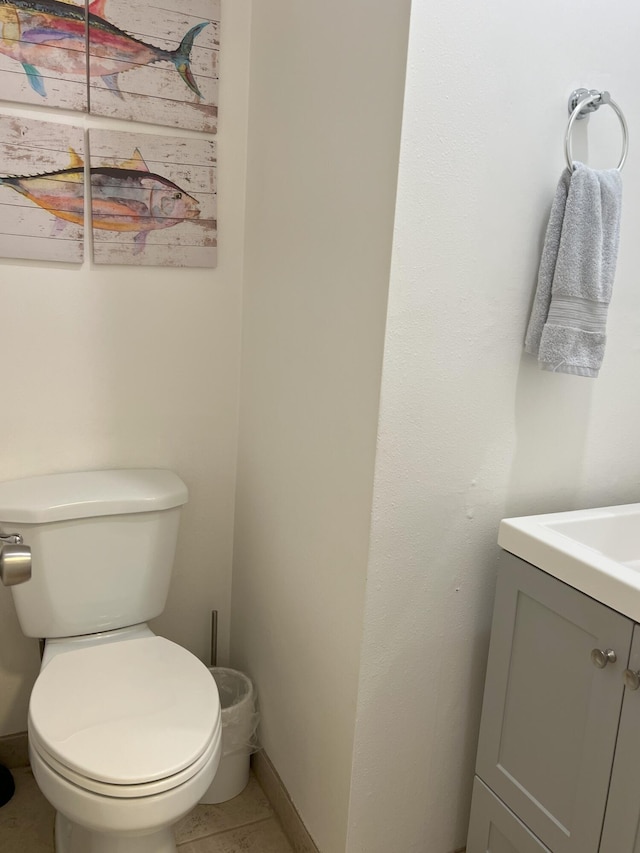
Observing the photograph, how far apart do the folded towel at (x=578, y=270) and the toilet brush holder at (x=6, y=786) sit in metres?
1.62

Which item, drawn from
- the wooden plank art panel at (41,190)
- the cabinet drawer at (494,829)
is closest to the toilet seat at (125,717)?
the cabinet drawer at (494,829)

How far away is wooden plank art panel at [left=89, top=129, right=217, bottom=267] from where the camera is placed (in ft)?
5.51

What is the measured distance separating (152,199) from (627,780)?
5.01 ft

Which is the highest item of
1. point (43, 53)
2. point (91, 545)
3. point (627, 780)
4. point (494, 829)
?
point (43, 53)

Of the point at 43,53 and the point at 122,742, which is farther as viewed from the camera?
the point at 43,53

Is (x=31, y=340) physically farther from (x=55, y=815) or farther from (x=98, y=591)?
(x=55, y=815)

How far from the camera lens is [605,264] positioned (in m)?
1.32

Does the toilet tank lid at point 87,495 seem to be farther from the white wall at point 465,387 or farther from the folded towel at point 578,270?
the folded towel at point 578,270

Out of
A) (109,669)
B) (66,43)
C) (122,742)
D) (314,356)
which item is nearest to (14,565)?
(122,742)

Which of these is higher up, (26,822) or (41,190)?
(41,190)

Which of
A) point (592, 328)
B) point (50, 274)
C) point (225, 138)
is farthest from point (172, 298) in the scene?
point (592, 328)

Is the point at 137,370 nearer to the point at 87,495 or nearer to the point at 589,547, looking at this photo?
the point at 87,495

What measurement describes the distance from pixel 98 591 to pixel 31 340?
23.8 inches

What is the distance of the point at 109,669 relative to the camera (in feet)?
4.96
